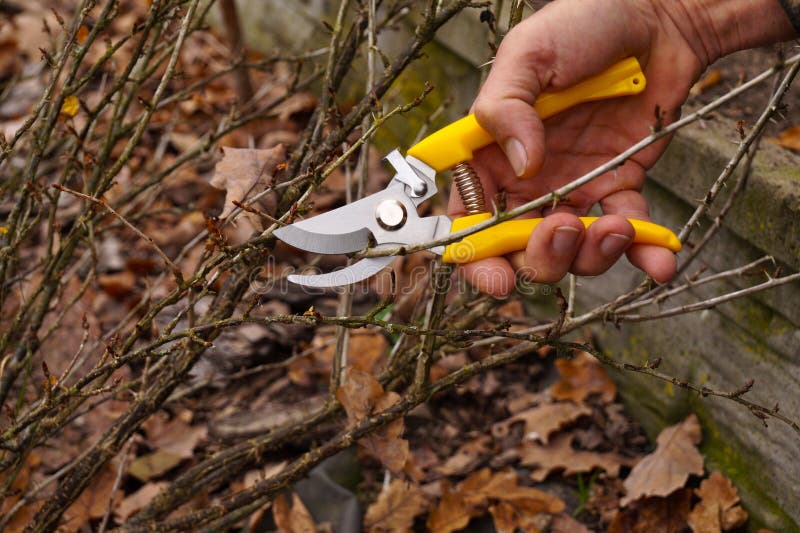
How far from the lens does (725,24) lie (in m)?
2.17

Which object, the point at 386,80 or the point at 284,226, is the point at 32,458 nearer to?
the point at 284,226

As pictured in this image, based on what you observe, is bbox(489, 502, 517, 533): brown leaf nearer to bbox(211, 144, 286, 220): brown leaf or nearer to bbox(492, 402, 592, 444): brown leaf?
bbox(492, 402, 592, 444): brown leaf

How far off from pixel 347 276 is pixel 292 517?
1007 mm

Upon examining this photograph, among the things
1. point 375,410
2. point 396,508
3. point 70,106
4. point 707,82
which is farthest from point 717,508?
point 70,106

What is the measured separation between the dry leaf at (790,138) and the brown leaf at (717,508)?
3.67 feet

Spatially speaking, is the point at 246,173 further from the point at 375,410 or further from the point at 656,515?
the point at 656,515

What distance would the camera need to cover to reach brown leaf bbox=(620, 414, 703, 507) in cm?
244

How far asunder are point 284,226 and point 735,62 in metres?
2.30

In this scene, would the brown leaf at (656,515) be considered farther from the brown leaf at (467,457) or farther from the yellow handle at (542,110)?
the yellow handle at (542,110)

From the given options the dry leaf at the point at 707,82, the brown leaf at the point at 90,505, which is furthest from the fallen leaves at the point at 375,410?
the dry leaf at the point at 707,82

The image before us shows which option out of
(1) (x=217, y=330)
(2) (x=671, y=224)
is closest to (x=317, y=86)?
(2) (x=671, y=224)

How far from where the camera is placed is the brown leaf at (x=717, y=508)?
7.70 feet

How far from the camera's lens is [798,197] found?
2080mm

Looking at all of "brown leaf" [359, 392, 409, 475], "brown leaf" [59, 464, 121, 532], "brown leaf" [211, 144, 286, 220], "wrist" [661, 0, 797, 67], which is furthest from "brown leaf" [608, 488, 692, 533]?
"brown leaf" [59, 464, 121, 532]
